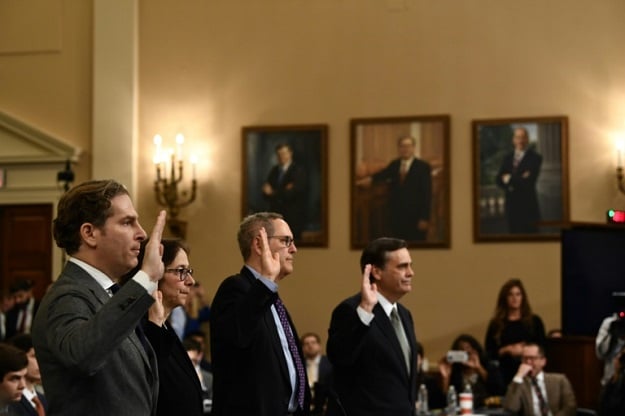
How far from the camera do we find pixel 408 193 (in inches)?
494

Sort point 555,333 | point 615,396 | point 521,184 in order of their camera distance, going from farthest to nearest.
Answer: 1. point 521,184
2. point 555,333
3. point 615,396

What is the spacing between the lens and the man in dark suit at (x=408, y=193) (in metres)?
12.5

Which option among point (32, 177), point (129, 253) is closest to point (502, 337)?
point (32, 177)

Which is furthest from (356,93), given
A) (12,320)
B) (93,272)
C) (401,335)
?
(93,272)

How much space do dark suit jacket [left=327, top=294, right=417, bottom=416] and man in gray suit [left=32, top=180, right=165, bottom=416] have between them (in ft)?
8.23

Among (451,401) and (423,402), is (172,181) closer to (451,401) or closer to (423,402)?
(423,402)

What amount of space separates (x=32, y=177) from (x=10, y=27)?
74.0 inches

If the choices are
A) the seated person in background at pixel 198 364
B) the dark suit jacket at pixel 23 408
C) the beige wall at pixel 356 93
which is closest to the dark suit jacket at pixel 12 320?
the beige wall at pixel 356 93

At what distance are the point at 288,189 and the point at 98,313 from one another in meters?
9.82

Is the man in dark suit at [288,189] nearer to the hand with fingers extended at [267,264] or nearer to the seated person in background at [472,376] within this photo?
the seated person in background at [472,376]

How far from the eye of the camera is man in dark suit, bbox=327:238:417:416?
588 centimetres

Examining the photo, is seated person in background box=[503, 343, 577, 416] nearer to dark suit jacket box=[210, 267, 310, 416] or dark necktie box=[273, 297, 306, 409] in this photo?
dark necktie box=[273, 297, 306, 409]

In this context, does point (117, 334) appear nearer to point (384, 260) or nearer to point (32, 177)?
point (384, 260)

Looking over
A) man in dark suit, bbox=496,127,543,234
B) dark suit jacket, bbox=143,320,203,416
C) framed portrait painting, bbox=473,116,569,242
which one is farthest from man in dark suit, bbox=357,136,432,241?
dark suit jacket, bbox=143,320,203,416
